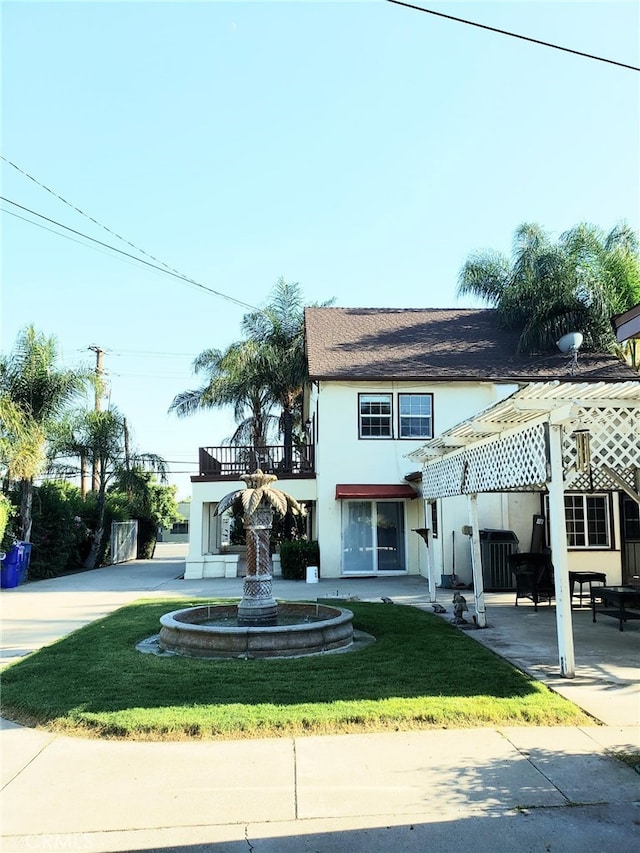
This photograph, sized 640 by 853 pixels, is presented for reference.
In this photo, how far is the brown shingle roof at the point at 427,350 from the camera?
18.5 meters

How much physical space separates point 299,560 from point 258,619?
941 cm

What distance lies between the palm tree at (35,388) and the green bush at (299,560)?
7247 mm

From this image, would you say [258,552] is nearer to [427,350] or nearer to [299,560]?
[299,560]

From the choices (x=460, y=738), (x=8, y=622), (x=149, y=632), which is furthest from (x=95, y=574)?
(x=460, y=738)

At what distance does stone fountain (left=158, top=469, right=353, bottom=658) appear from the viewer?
7.89 m

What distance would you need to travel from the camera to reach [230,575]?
1880 cm

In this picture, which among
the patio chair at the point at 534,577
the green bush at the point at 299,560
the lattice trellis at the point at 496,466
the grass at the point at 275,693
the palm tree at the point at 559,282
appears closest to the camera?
the grass at the point at 275,693

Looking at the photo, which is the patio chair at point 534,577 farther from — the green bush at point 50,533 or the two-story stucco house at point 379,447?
the green bush at point 50,533

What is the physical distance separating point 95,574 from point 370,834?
18.9 metres

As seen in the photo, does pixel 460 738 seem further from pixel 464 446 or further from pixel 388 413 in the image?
pixel 388 413

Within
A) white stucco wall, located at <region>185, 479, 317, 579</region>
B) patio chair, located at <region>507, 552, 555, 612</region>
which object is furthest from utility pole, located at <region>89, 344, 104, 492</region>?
patio chair, located at <region>507, 552, 555, 612</region>

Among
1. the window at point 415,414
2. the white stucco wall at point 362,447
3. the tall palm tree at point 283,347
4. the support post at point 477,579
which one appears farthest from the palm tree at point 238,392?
the support post at point 477,579

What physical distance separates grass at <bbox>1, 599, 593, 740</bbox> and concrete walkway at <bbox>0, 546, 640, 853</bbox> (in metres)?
0.23

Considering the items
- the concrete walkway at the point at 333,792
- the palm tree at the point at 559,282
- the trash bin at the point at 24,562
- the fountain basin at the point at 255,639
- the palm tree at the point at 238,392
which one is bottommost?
the concrete walkway at the point at 333,792
